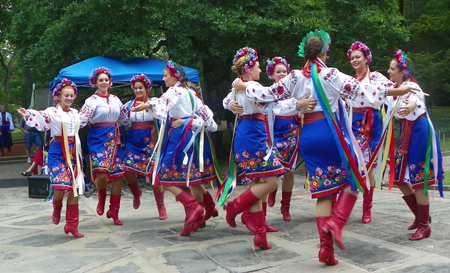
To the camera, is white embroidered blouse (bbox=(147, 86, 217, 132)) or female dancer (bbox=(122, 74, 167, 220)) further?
female dancer (bbox=(122, 74, 167, 220))

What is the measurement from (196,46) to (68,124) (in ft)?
20.8

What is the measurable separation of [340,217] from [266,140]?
3.72 feet

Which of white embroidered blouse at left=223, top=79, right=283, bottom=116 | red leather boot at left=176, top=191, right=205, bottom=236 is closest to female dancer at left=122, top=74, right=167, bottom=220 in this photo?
red leather boot at left=176, top=191, right=205, bottom=236

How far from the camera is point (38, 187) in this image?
7.88 m

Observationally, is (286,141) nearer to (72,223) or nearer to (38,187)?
(72,223)

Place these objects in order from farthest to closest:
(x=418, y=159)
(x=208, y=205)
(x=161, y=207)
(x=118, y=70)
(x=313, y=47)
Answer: (x=118, y=70) < (x=161, y=207) < (x=208, y=205) < (x=418, y=159) < (x=313, y=47)

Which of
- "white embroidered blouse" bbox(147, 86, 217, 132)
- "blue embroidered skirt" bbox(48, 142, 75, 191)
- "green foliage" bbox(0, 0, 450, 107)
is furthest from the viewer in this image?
"green foliage" bbox(0, 0, 450, 107)

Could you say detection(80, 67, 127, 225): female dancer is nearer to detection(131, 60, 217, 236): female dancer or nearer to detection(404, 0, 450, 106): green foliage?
detection(131, 60, 217, 236): female dancer

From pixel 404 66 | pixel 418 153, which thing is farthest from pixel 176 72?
Result: pixel 418 153

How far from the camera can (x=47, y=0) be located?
1091 cm

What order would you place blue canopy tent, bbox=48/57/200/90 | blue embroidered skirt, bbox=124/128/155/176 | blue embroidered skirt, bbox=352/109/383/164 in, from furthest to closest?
blue canopy tent, bbox=48/57/200/90 → blue embroidered skirt, bbox=124/128/155/176 → blue embroidered skirt, bbox=352/109/383/164

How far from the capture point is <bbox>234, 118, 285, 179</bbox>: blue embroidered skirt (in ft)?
14.8

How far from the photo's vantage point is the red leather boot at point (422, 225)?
14.8 feet

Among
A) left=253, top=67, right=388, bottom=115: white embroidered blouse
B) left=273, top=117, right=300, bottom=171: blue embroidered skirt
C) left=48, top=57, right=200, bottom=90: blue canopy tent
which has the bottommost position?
left=273, top=117, right=300, bottom=171: blue embroidered skirt
